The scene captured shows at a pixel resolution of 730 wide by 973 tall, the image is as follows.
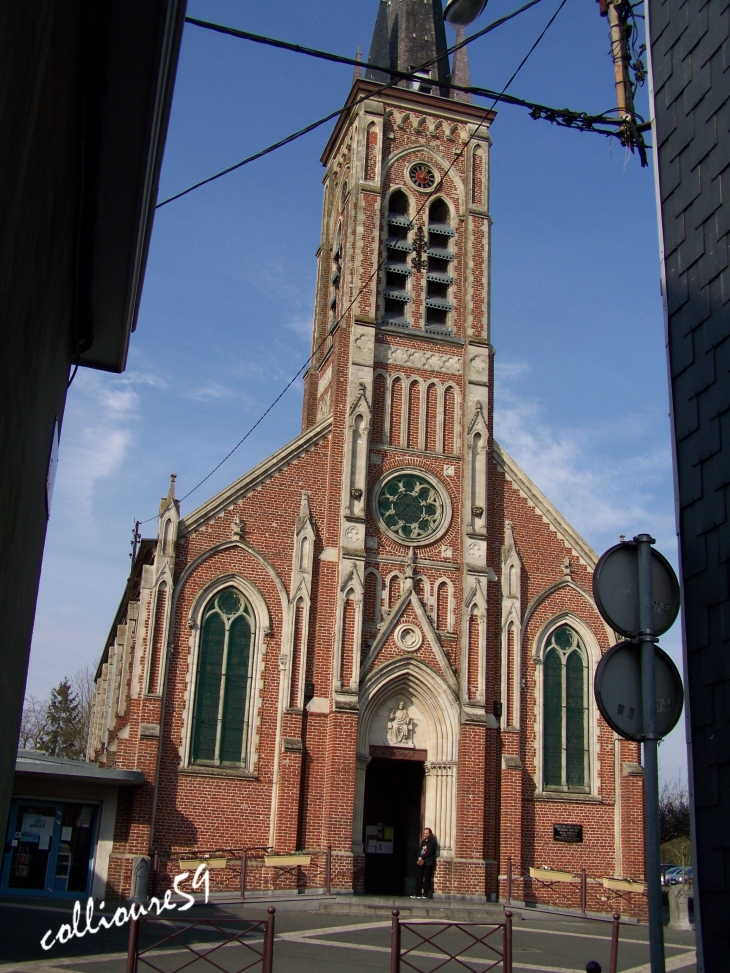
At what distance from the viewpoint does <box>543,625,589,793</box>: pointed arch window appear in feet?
86.7

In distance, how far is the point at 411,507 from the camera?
2739 centimetres

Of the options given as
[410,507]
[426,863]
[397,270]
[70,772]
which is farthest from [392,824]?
[397,270]

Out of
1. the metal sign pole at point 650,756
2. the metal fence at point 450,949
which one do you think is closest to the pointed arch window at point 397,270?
the metal fence at point 450,949

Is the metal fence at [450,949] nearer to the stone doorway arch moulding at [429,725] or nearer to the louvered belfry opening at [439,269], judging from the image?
the stone doorway arch moulding at [429,725]

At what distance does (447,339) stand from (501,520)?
528 cm

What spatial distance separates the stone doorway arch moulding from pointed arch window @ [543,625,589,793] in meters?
2.64

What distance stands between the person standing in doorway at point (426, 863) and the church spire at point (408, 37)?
74.0ft

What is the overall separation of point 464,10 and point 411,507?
18.0 metres

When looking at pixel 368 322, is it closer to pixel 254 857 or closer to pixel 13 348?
pixel 254 857

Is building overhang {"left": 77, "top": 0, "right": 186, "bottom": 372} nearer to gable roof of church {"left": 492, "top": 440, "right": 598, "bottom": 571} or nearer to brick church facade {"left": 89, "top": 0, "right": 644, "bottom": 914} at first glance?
brick church facade {"left": 89, "top": 0, "right": 644, "bottom": 914}

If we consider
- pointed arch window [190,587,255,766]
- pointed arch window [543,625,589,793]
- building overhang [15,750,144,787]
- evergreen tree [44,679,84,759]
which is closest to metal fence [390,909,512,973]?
pointed arch window [543,625,589,793]

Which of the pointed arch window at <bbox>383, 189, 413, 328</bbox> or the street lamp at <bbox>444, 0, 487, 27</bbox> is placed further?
the pointed arch window at <bbox>383, 189, 413, 328</bbox>

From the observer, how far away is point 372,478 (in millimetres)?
27219

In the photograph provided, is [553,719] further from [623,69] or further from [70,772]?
[623,69]
